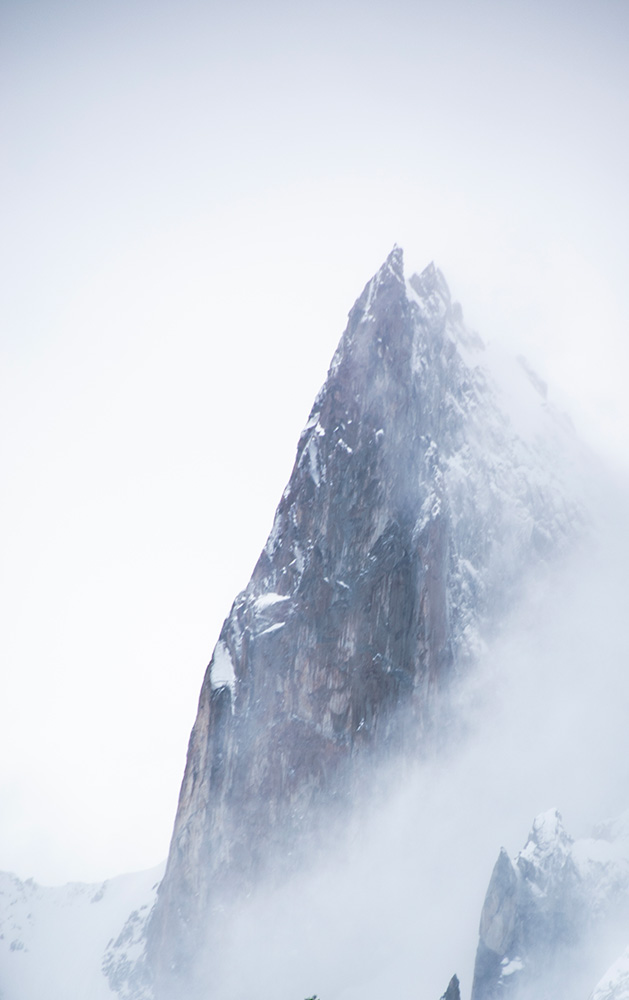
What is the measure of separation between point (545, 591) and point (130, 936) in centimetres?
7431

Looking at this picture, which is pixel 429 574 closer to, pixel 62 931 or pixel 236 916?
pixel 236 916

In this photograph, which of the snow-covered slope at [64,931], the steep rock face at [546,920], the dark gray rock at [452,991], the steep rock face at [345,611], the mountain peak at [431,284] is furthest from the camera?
the mountain peak at [431,284]

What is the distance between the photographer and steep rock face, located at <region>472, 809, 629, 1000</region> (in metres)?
69.0

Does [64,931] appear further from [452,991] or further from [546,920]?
[546,920]

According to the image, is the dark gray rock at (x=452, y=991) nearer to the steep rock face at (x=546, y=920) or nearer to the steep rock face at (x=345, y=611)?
the steep rock face at (x=546, y=920)

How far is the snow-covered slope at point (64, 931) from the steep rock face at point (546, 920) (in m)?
56.1

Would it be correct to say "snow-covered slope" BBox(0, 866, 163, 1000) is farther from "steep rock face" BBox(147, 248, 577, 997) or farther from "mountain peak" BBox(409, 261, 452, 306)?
"mountain peak" BBox(409, 261, 452, 306)

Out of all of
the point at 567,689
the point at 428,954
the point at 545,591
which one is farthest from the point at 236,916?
the point at 545,591

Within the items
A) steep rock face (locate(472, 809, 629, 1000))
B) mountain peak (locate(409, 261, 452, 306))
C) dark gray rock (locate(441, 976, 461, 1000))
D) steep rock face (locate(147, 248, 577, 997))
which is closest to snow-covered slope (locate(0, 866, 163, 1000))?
steep rock face (locate(147, 248, 577, 997))

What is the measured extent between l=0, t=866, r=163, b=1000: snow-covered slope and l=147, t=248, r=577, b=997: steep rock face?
2360 cm

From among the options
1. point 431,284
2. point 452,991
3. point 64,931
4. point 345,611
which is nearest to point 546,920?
point 452,991

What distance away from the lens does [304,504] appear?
99.9 m

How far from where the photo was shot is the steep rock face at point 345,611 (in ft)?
298

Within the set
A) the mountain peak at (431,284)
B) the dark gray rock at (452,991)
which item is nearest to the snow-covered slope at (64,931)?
the dark gray rock at (452,991)
